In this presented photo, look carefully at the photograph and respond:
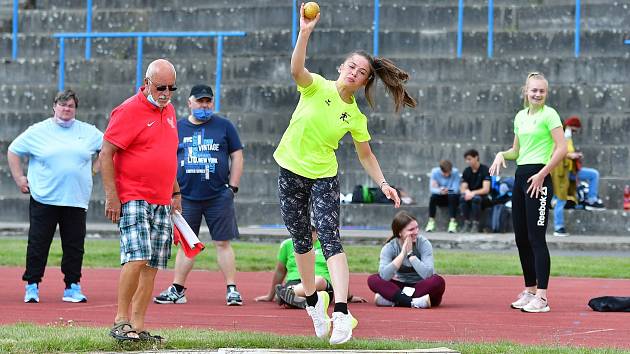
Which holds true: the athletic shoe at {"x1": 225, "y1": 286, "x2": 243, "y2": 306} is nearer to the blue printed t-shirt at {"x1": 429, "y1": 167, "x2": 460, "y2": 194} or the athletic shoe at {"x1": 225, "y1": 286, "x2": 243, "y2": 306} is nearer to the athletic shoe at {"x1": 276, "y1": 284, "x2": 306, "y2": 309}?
the athletic shoe at {"x1": 276, "y1": 284, "x2": 306, "y2": 309}

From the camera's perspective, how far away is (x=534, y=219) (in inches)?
495

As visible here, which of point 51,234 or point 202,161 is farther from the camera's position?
point 202,161

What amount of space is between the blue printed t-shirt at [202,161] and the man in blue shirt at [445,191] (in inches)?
426

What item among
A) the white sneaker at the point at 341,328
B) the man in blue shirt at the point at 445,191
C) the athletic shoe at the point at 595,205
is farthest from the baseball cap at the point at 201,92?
the athletic shoe at the point at 595,205

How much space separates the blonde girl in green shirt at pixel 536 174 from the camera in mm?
12531

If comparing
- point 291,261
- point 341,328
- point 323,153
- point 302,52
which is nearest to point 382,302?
point 291,261

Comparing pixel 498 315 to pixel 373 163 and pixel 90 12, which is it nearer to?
pixel 373 163

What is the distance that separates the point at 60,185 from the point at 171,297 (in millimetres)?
1551

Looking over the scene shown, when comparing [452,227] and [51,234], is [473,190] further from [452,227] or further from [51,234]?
[51,234]

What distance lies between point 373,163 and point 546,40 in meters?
18.4

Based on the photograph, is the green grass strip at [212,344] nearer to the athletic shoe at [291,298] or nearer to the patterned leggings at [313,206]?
the patterned leggings at [313,206]

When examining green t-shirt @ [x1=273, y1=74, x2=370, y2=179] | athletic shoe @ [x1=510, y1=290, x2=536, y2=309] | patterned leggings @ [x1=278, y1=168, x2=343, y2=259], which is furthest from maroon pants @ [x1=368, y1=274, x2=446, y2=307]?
green t-shirt @ [x1=273, y1=74, x2=370, y2=179]

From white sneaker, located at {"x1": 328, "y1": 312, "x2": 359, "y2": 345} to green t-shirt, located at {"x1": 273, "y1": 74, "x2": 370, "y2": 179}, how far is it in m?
1.09

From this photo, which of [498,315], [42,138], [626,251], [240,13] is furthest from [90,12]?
[498,315]
